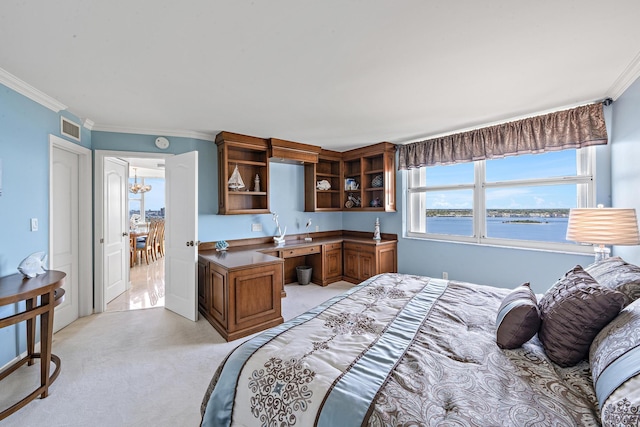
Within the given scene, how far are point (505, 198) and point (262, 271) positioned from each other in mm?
3189

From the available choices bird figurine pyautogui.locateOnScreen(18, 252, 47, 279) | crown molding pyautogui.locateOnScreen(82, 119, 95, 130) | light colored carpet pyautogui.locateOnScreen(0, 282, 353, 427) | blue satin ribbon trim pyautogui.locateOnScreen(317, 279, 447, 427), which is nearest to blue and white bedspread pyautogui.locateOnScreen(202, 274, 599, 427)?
blue satin ribbon trim pyautogui.locateOnScreen(317, 279, 447, 427)

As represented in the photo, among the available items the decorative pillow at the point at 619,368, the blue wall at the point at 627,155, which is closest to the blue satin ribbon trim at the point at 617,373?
the decorative pillow at the point at 619,368

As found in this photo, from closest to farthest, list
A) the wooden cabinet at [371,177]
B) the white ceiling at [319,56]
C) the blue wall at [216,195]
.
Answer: the white ceiling at [319,56]
the blue wall at [216,195]
the wooden cabinet at [371,177]

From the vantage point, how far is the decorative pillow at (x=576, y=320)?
3.62ft

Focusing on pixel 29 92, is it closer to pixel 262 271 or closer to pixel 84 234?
pixel 84 234

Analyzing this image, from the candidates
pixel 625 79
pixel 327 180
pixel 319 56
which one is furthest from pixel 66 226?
pixel 625 79

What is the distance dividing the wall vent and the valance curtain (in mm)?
4268

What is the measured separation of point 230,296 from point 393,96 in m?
2.51

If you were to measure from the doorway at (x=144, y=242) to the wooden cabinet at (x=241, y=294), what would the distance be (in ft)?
3.80

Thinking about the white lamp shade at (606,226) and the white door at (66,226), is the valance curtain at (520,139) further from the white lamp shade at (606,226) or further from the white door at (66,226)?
the white door at (66,226)

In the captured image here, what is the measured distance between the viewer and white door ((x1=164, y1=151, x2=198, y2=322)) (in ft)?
10.1

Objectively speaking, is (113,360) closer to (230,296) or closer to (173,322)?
(173,322)

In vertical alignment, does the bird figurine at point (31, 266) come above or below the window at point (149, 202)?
below

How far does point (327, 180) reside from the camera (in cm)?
504
